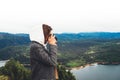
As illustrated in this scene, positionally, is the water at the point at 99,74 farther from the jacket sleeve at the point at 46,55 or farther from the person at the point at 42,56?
the jacket sleeve at the point at 46,55

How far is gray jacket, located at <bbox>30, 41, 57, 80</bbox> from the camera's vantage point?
4.47m

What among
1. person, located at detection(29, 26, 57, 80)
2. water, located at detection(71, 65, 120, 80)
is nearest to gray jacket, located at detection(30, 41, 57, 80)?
person, located at detection(29, 26, 57, 80)

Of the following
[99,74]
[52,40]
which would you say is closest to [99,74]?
[99,74]

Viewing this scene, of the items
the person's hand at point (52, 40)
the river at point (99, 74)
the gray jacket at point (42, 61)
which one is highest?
the person's hand at point (52, 40)

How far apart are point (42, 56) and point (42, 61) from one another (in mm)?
83

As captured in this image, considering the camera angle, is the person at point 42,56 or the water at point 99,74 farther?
the water at point 99,74

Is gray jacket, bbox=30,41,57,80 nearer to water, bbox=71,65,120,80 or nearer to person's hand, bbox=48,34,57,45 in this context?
person's hand, bbox=48,34,57,45

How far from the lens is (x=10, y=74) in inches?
2063

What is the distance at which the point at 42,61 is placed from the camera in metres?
4.51

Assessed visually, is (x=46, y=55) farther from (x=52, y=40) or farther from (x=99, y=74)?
(x=99, y=74)

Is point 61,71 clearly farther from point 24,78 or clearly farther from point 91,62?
point 91,62

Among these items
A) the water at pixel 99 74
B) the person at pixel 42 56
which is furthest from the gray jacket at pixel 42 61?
the water at pixel 99 74

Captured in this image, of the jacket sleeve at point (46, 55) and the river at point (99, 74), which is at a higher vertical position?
the jacket sleeve at point (46, 55)

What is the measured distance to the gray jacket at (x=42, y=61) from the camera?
4.47 metres
